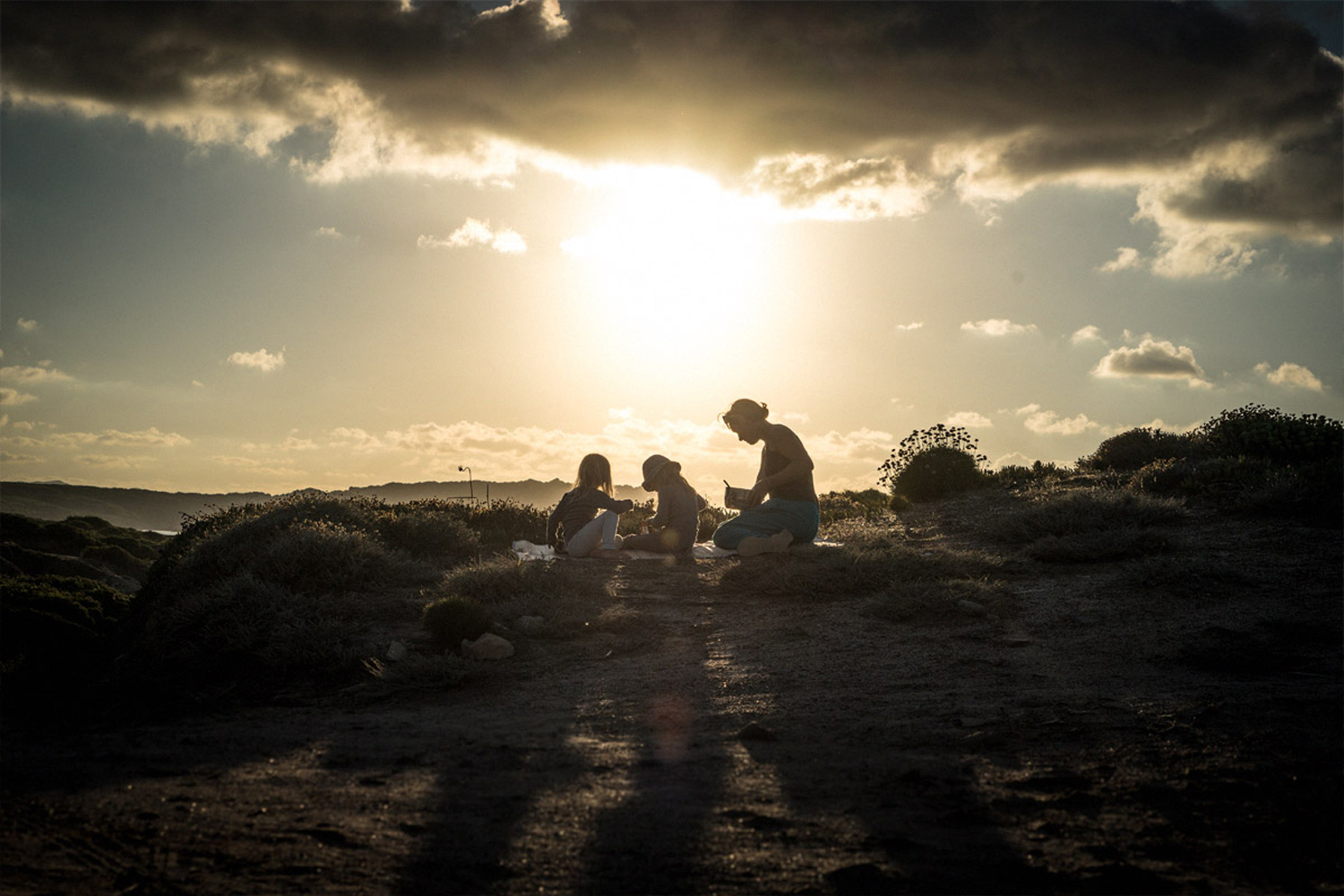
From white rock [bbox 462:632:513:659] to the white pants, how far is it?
4308mm

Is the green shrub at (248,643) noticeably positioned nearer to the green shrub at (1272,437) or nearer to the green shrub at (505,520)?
the green shrub at (505,520)

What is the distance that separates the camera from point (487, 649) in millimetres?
6797

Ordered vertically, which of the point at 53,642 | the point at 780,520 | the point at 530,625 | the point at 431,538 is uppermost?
the point at 780,520

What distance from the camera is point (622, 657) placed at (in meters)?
6.82

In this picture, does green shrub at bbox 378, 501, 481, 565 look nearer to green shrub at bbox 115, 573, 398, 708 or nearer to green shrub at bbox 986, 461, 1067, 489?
green shrub at bbox 115, 573, 398, 708

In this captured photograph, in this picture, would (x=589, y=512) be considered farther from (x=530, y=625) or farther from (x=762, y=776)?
(x=762, y=776)

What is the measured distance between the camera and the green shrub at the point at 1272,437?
575 inches

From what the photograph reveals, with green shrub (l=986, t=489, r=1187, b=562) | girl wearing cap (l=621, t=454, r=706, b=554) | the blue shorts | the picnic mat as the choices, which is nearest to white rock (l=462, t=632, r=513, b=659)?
the picnic mat

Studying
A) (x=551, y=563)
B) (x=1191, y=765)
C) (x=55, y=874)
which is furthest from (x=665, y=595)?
(x=55, y=874)

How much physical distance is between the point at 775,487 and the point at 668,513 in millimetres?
1820

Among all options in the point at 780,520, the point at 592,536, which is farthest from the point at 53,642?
the point at 780,520

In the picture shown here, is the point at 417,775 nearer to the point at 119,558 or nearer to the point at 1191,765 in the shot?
the point at 1191,765

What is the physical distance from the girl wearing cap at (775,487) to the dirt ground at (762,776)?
334 cm

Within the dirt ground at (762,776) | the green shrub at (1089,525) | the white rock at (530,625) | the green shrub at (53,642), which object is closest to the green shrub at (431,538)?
the green shrub at (53,642)
